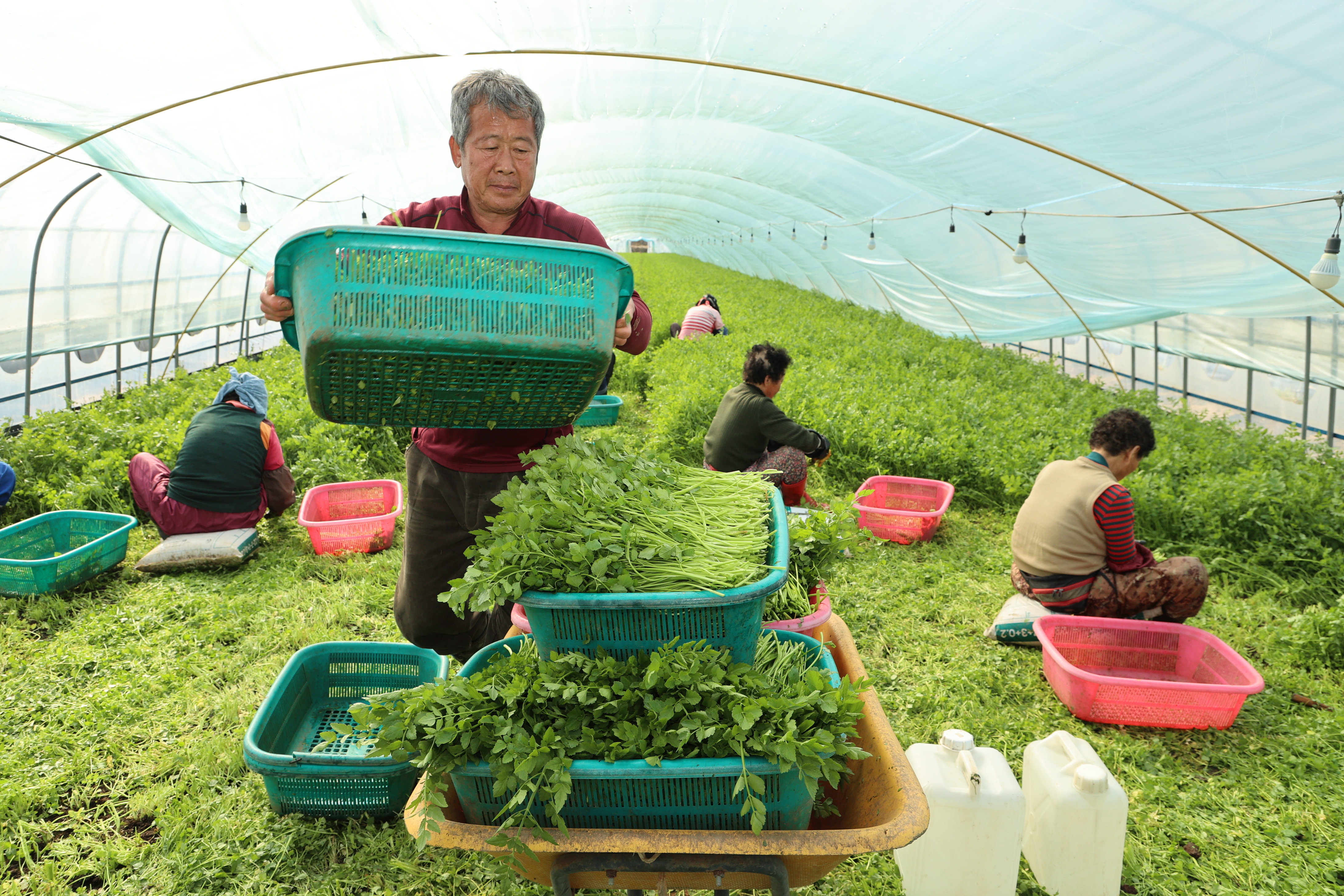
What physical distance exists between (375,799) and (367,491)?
3727mm

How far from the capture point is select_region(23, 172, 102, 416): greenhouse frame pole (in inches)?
314

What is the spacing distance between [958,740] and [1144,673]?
87.9 inches

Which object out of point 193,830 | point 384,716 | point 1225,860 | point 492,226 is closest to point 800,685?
point 384,716

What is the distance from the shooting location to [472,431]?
2.47m

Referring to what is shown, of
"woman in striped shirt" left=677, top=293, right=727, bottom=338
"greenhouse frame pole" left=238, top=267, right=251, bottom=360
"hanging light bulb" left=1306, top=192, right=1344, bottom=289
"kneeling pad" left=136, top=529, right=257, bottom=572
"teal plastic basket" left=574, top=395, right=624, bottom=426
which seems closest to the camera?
"hanging light bulb" left=1306, top=192, right=1344, bottom=289

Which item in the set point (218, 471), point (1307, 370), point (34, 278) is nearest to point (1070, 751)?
point (218, 471)

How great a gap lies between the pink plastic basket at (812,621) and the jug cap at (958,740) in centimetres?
53

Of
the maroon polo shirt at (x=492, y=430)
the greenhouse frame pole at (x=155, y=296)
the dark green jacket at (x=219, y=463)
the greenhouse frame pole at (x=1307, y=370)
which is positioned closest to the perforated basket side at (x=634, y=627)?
the maroon polo shirt at (x=492, y=430)

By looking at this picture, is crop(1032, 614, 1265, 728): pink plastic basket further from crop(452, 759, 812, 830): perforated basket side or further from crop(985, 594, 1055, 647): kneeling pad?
crop(452, 759, 812, 830): perforated basket side

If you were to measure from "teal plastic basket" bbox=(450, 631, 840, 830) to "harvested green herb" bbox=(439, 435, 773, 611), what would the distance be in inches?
13.8

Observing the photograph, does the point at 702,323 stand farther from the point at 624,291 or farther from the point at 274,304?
the point at 274,304

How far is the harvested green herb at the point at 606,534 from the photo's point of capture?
156 cm

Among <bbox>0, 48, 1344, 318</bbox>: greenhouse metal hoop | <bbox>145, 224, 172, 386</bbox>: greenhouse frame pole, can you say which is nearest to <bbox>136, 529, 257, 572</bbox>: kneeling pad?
<bbox>0, 48, 1344, 318</bbox>: greenhouse metal hoop

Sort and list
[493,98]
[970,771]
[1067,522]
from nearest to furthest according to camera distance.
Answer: [493,98]
[970,771]
[1067,522]
